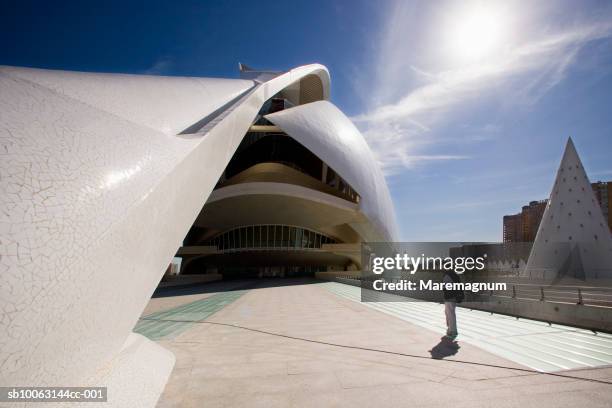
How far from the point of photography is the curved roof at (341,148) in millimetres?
26281

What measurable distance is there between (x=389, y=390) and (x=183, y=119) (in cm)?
436

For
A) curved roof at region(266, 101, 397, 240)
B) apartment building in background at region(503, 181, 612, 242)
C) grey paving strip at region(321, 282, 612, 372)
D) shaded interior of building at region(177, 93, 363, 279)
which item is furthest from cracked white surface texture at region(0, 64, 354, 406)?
apartment building in background at region(503, 181, 612, 242)

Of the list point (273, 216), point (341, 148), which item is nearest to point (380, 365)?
point (341, 148)

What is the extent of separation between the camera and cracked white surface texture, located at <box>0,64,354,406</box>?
60.5 inches

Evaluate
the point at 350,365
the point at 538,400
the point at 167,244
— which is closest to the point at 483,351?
the point at 538,400

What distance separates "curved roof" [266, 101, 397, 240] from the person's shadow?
22091mm

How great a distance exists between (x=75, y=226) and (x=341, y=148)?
26969 millimetres

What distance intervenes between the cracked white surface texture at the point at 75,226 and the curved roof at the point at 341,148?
2343cm

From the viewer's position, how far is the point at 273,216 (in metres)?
29.9

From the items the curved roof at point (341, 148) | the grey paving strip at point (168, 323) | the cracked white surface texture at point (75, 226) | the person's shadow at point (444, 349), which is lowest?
the grey paving strip at point (168, 323)

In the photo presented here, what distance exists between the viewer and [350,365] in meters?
3.72

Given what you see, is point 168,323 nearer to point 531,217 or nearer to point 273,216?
point 273,216

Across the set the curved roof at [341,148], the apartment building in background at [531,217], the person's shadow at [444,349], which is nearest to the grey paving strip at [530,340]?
the person's shadow at [444,349]

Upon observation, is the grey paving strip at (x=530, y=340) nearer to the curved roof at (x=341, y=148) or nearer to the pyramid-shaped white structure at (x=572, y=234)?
the curved roof at (x=341, y=148)
